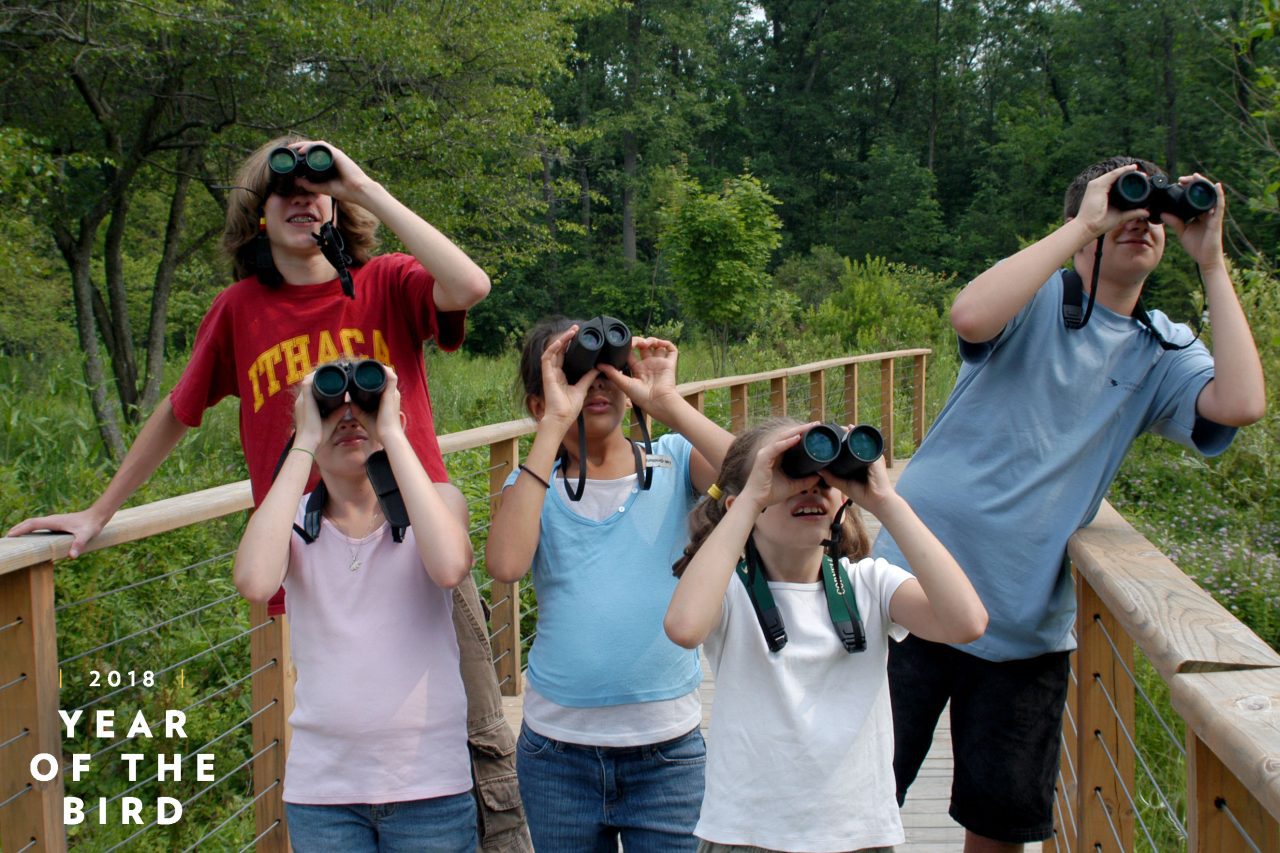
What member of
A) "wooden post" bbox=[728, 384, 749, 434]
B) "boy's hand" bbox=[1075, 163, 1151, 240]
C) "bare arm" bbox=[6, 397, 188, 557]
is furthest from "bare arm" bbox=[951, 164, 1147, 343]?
"wooden post" bbox=[728, 384, 749, 434]

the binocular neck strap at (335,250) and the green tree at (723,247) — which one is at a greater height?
the green tree at (723,247)

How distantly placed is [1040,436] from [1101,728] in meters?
0.56

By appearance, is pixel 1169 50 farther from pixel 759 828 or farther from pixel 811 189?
pixel 759 828

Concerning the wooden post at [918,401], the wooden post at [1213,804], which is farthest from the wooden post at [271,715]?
the wooden post at [918,401]

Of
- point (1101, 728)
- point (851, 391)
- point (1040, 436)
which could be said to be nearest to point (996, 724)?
point (1101, 728)

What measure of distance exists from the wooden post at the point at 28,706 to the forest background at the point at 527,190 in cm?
177

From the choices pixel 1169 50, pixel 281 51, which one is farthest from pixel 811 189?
pixel 281 51

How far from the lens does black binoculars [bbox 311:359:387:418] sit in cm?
197

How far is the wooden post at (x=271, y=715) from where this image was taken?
8.58 ft

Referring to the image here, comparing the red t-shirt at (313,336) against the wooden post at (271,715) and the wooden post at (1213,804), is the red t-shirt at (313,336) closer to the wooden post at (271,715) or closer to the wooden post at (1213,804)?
the wooden post at (271,715)

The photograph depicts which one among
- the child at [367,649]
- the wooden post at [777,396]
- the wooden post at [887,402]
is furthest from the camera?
the wooden post at [887,402]

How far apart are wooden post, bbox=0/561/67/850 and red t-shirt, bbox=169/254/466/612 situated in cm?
43

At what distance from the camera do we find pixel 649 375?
236cm

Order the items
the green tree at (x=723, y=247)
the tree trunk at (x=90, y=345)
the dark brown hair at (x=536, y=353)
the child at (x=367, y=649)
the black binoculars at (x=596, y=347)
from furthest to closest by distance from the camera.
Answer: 1. the green tree at (x=723, y=247)
2. the tree trunk at (x=90, y=345)
3. the dark brown hair at (x=536, y=353)
4. the black binoculars at (x=596, y=347)
5. the child at (x=367, y=649)
